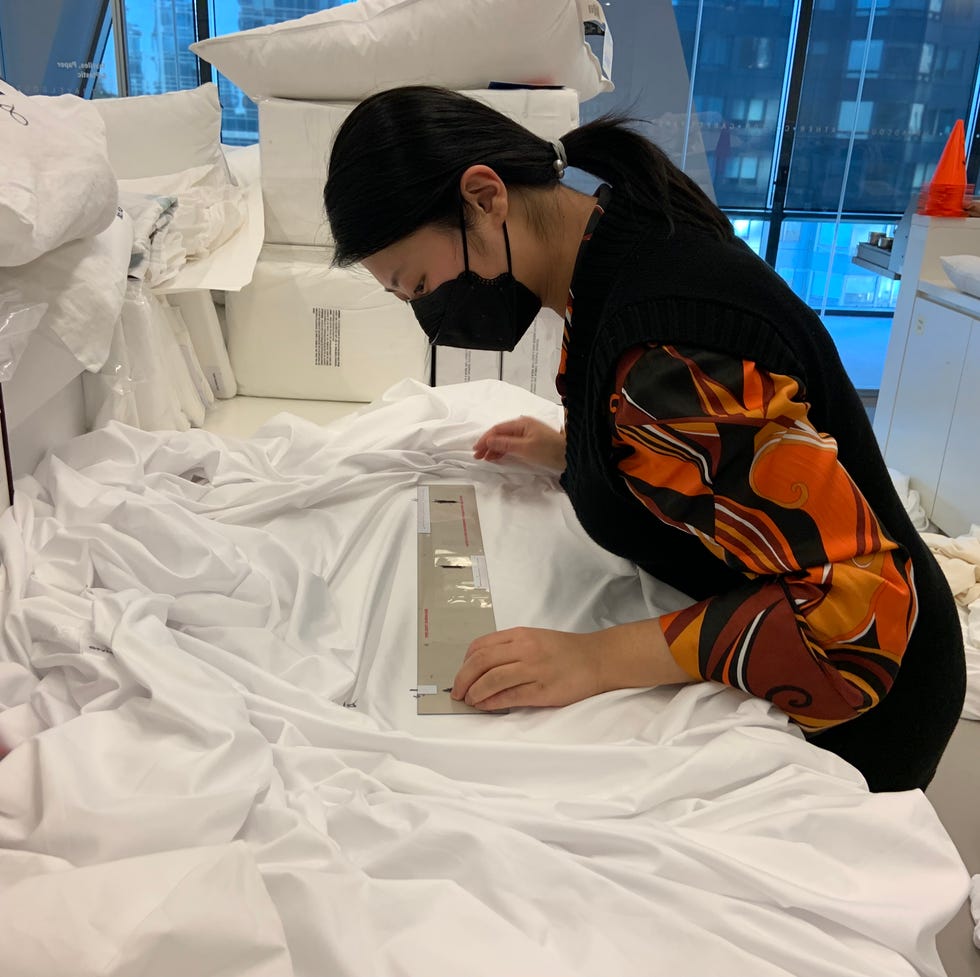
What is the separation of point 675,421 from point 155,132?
171 cm

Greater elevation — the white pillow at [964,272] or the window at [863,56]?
the window at [863,56]

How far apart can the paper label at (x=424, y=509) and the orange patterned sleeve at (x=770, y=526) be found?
379 mm

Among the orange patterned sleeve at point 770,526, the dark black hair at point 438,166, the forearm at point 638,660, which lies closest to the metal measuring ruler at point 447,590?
the forearm at point 638,660

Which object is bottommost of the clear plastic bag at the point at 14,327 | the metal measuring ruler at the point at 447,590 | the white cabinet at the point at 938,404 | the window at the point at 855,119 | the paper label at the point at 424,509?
the white cabinet at the point at 938,404

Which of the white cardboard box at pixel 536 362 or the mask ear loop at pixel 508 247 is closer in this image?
the mask ear loop at pixel 508 247

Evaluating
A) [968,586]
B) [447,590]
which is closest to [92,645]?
[447,590]

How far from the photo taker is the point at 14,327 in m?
0.90

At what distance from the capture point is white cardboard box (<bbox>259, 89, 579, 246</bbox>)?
5.80 ft

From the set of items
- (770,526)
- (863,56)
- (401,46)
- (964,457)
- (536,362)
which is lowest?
(964,457)

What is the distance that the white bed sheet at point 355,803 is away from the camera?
19.2 inches

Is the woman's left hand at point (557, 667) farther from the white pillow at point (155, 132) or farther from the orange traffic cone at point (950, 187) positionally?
the orange traffic cone at point (950, 187)

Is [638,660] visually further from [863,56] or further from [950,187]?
[863,56]

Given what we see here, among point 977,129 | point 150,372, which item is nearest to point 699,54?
point 977,129

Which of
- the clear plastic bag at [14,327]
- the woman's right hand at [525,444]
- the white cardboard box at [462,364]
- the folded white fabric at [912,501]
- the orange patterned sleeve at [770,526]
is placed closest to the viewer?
the orange patterned sleeve at [770,526]
